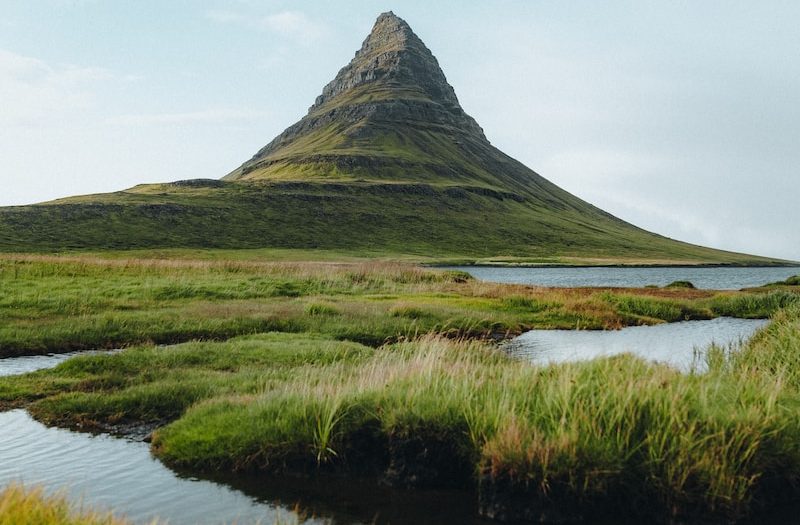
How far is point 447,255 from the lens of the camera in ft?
578

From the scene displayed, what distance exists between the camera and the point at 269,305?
123 feet

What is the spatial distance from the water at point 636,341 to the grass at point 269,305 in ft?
7.45

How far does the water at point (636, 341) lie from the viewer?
2870 cm

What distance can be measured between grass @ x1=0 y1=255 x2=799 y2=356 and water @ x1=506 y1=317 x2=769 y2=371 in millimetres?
2270

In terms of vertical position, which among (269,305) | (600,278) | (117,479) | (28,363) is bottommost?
(28,363)

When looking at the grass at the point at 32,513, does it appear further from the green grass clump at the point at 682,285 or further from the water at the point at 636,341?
the green grass clump at the point at 682,285

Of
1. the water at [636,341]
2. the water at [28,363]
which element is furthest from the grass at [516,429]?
the water at [636,341]

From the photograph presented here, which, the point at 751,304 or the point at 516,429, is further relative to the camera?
the point at 751,304

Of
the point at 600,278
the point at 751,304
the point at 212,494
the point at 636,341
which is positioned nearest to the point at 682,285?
the point at 751,304

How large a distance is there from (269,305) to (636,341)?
20.3 meters

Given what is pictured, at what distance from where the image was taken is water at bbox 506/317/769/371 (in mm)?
28703

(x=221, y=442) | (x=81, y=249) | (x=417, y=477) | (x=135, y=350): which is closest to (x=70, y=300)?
(x=135, y=350)

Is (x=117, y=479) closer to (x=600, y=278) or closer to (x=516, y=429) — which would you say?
(x=516, y=429)

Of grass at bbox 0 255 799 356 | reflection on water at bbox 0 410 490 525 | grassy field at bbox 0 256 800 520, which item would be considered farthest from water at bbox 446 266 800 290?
reflection on water at bbox 0 410 490 525
